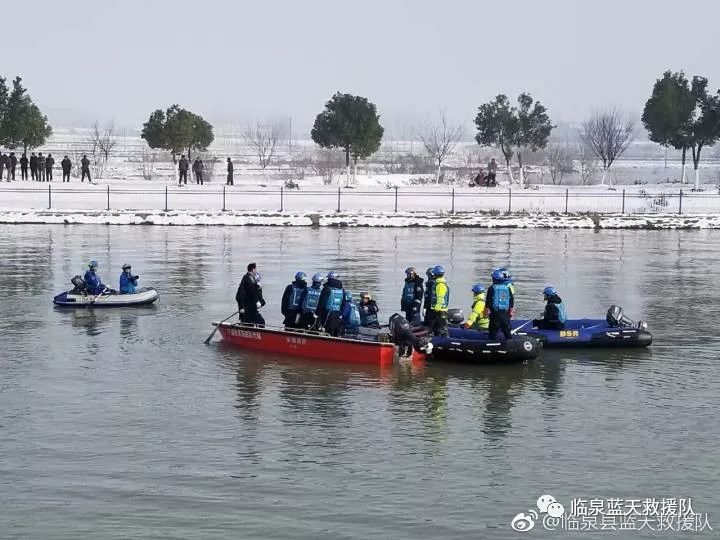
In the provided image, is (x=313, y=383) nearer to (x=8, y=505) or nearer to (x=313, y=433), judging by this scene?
(x=313, y=433)

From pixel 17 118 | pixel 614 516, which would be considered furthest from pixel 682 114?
pixel 614 516

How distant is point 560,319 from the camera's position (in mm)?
23219

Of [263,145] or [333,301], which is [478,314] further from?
[263,145]

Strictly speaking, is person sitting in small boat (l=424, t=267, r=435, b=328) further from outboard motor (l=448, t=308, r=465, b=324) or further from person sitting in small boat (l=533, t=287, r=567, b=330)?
person sitting in small boat (l=533, t=287, r=567, b=330)

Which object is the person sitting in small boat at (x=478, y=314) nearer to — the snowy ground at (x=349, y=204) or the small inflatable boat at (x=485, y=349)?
the small inflatable boat at (x=485, y=349)

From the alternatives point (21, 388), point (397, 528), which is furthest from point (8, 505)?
point (21, 388)

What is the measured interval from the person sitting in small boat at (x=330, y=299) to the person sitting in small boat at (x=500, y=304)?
2883 millimetres

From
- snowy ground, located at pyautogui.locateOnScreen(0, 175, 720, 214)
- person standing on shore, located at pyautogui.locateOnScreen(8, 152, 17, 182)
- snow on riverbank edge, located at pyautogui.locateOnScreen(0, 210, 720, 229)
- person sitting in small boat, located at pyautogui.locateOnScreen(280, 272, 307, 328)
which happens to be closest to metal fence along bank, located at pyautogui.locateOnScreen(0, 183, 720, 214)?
snowy ground, located at pyautogui.locateOnScreen(0, 175, 720, 214)

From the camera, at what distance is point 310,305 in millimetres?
22531

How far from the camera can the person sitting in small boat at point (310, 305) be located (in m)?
22.5

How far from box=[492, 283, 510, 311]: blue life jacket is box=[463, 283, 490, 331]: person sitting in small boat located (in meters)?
1.07

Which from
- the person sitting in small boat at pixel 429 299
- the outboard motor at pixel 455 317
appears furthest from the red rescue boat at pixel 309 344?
the outboard motor at pixel 455 317

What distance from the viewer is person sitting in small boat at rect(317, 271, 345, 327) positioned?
2203 cm

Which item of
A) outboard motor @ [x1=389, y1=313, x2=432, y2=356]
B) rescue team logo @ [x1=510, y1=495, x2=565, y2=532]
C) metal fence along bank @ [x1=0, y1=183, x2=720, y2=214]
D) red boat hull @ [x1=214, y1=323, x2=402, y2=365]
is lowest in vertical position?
rescue team logo @ [x1=510, y1=495, x2=565, y2=532]
